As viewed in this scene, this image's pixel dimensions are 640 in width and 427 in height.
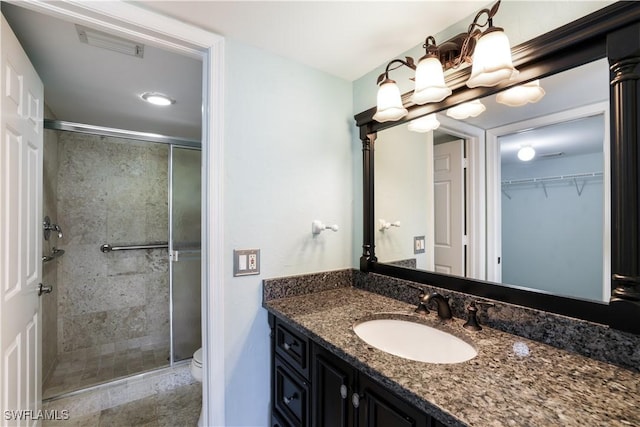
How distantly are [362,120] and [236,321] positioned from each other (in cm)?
130

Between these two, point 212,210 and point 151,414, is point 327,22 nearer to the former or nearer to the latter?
point 212,210

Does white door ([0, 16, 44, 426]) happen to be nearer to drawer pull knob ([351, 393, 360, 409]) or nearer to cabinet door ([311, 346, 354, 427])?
cabinet door ([311, 346, 354, 427])

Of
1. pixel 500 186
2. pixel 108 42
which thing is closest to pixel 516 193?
pixel 500 186

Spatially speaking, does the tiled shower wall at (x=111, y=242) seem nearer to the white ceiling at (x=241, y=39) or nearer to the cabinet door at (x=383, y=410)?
the white ceiling at (x=241, y=39)

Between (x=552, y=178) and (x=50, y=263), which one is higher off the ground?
(x=552, y=178)

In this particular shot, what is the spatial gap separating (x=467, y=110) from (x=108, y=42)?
69.0 inches

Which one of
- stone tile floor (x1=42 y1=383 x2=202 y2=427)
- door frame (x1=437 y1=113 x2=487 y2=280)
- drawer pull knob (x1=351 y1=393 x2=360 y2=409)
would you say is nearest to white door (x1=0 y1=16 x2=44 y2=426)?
stone tile floor (x1=42 y1=383 x2=202 y2=427)

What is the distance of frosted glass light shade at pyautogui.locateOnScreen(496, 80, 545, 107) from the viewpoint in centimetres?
103

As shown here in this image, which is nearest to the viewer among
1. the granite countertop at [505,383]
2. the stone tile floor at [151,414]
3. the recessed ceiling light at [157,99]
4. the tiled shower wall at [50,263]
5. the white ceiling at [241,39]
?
the granite countertop at [505,383]

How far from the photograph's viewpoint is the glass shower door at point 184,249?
255cm

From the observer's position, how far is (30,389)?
142cm

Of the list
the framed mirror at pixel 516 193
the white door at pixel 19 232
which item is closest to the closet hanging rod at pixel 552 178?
the framed mirror at pixel 516 193

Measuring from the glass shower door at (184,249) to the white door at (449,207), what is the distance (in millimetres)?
2137

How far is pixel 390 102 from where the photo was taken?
4.41ft
